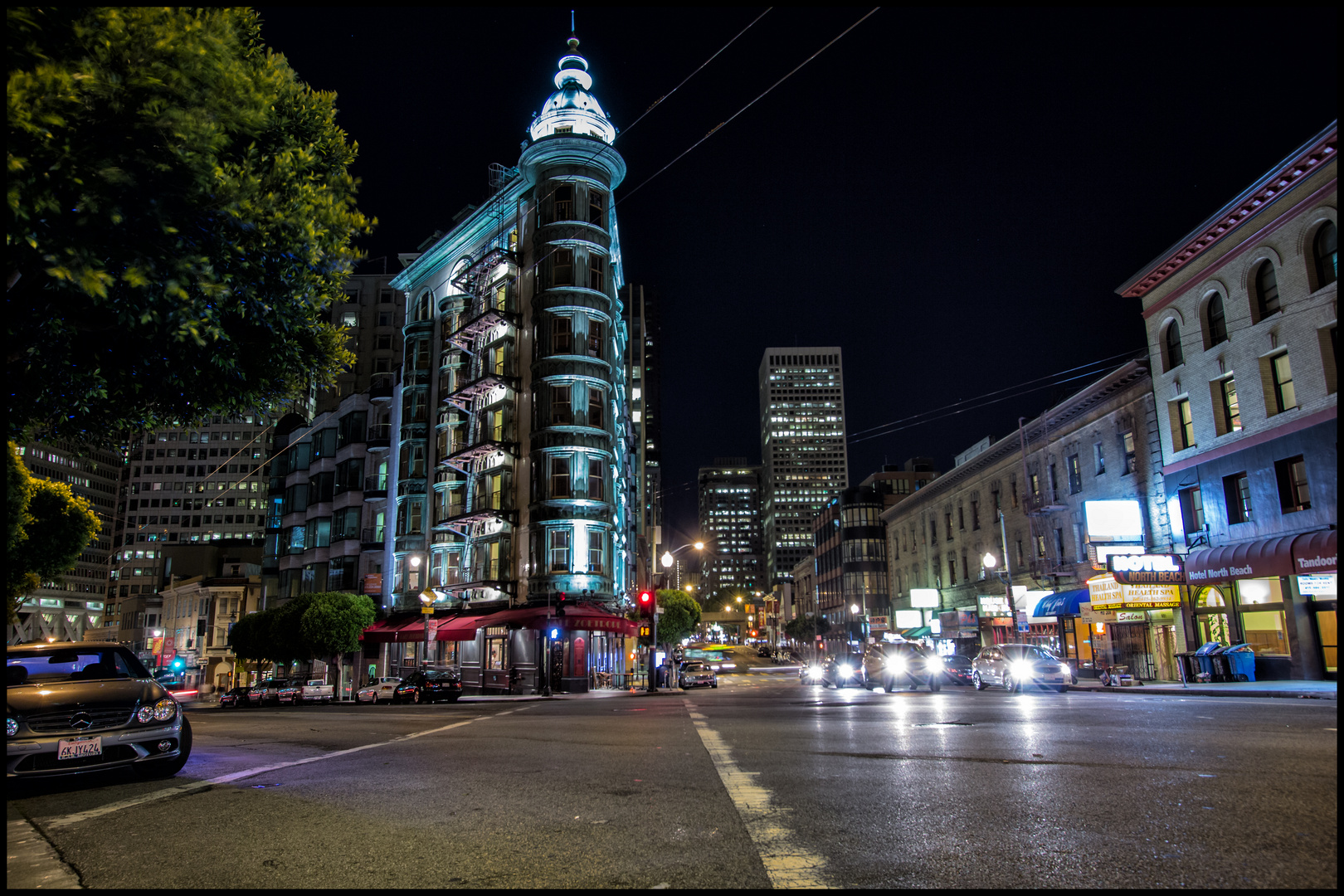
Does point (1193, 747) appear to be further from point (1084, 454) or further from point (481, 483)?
point (481, 483)

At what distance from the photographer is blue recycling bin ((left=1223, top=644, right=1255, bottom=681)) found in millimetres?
26281

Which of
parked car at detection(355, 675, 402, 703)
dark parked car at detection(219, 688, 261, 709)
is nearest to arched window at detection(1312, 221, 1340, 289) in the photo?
parked car at detection(355, 675, 402, 703)

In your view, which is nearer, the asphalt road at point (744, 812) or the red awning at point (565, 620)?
the asphalt road at point (744, 812)

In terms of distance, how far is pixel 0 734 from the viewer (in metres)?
3.31

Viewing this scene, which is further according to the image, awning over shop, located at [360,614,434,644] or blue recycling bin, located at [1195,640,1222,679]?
awning over shop, located at [360,614,434,644]

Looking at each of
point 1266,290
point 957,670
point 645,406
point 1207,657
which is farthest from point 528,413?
point 645,406

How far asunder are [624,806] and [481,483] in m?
39.5

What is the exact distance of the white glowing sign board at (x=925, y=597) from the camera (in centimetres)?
→ 5691

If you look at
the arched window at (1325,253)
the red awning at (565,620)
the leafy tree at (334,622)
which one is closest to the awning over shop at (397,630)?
the leafy tree at (334,622)

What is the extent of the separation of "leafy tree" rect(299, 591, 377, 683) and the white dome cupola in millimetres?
27965

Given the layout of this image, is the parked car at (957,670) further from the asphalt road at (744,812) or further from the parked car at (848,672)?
the asphalt road at (744,812)

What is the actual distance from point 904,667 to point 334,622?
1224 inches

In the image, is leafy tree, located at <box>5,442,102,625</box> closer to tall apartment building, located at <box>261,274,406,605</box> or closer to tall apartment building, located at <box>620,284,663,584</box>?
tall apartment building, located at <box>261,274,406,605</box>

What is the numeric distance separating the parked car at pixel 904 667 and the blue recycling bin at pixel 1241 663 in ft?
29.5
